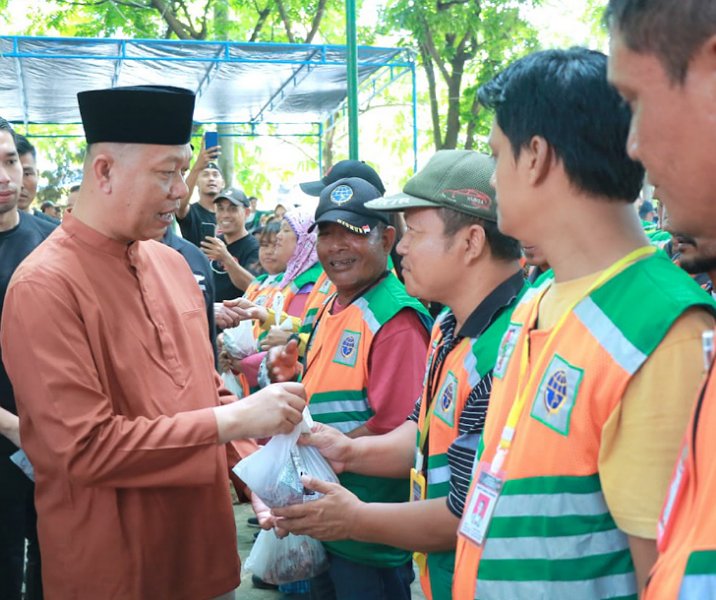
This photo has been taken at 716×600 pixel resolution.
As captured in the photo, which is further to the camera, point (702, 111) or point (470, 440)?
point (470, 440)

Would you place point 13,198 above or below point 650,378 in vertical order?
above

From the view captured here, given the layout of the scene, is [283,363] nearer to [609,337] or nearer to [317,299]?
[317,299]

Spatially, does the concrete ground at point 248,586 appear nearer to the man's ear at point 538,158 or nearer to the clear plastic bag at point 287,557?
the clear plastic bag at point 287,557

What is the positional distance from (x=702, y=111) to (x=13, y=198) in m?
3.32

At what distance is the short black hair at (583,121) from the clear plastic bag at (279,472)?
1312 mm

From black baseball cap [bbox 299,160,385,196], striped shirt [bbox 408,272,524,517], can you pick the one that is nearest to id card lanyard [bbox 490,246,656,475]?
striped shirt [bbox 408,272,524,517]

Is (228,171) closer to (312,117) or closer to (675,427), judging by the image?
(312,117)

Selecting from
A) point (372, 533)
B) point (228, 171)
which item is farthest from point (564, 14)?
point (372, 533)

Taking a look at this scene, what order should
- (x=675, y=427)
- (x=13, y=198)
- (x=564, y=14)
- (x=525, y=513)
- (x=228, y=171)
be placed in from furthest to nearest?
(x=564, y=14) → (x=228, y=171) → (x=13, y=198) → (x=525, y=513) → (x=675, y=427)

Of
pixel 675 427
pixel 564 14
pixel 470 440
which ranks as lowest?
pixel 470 440

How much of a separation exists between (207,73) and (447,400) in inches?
426

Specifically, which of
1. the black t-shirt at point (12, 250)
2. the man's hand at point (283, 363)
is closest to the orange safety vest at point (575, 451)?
the man's hand at point (283, 363)

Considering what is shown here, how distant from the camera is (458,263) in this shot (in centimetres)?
238

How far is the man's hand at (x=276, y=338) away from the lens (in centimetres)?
447
